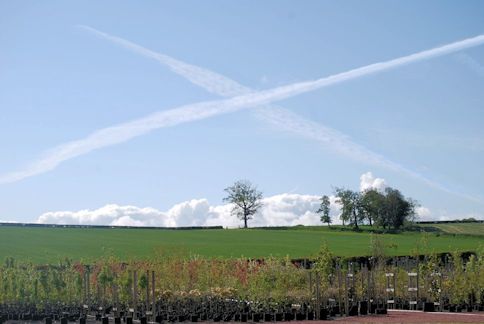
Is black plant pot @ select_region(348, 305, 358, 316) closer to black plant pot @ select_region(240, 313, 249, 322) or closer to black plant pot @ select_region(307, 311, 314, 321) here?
black plant pot @ select_region(307, 311, 314, 321)

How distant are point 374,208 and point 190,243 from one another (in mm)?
40982

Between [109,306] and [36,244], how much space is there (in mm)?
32640

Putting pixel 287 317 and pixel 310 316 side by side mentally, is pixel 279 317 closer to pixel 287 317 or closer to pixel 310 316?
pixel 287 317

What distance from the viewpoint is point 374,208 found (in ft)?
331

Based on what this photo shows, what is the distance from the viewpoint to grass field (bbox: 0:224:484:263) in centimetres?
5497

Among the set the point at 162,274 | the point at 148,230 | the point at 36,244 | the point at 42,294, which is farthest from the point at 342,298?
the point at 148,230

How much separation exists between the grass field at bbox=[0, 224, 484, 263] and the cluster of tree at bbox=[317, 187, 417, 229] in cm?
1387

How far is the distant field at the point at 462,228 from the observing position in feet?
287

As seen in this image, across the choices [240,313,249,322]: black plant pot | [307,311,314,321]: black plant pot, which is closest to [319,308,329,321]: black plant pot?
[307,311,314,321]: black plant pot

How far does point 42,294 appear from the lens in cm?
2864

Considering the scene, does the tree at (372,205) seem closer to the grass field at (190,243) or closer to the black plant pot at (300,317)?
the grass field at (190,243)

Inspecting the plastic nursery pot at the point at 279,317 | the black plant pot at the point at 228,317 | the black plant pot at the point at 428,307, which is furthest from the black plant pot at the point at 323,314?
the black plant pot at the point at 428,307

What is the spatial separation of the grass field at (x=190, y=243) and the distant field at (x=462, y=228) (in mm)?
4546

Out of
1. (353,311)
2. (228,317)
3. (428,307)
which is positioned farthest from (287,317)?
(428,307)
